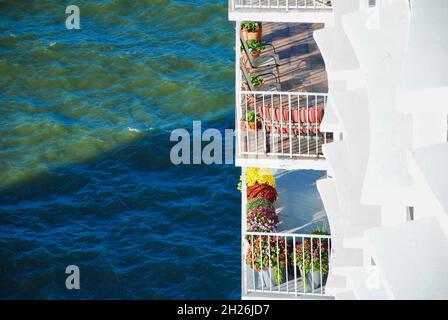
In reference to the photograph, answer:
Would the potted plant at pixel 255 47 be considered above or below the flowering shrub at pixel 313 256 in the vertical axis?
above

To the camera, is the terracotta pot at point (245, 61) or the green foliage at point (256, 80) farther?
the terracotta pot at point (245, 61)

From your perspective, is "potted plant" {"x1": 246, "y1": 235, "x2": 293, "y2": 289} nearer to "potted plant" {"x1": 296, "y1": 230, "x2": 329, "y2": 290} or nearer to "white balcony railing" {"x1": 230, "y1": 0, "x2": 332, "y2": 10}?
"potted plant" {"x1": 296, "y1": 230, "x2": 329, "y2": 290}

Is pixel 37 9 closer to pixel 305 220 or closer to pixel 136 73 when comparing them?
pixel 136 73

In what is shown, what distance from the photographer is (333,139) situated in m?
25.0

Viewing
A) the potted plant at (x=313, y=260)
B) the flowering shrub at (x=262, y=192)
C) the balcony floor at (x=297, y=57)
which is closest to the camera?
the potted plant at (x=313, y=260)

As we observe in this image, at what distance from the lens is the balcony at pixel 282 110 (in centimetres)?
2452

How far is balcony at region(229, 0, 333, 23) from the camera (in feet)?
82.0

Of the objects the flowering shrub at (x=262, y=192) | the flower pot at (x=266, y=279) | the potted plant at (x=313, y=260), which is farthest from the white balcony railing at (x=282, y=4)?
the flower pot at (x=266, y=279)

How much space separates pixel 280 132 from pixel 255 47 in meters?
3.34

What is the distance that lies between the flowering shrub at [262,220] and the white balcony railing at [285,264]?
0.75 feet

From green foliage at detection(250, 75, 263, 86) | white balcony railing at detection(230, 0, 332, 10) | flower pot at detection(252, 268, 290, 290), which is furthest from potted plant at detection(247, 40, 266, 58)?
flower pot at detection(252, 268, 290, 290)

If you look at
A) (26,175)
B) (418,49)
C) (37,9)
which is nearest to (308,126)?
(418,49)

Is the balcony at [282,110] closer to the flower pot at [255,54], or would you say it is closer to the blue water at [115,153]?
the flower pot at [255,54]

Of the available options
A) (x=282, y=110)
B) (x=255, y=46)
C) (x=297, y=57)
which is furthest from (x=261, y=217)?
(x=297, y=57)
